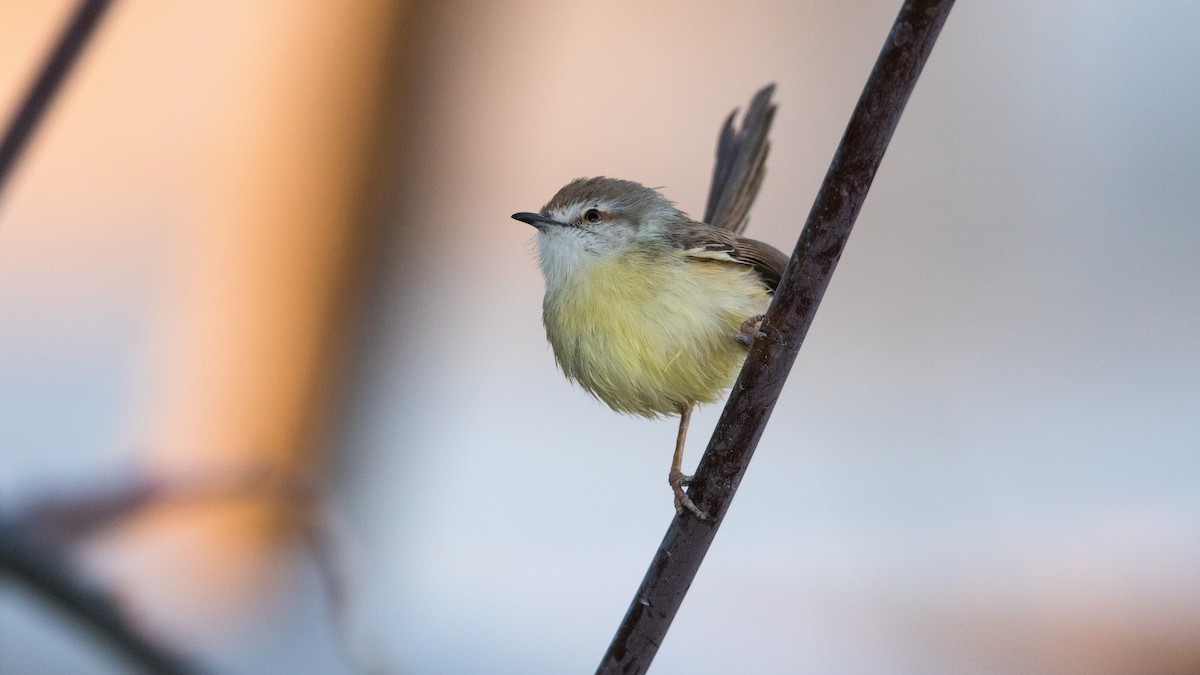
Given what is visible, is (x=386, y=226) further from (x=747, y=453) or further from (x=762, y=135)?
(x=747, y=453)

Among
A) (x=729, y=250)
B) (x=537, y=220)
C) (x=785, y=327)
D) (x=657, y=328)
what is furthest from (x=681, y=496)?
(x=537, y=220)

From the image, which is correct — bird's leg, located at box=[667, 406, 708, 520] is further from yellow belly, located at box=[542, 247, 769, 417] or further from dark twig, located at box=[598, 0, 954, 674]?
dark twig, located at box=[598, 0, 954, 674]

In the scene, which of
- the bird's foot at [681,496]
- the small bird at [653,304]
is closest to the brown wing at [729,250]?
the small bird at [653,304]

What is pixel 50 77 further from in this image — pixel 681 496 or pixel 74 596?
pixel 681 496

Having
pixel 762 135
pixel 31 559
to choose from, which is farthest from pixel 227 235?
pixel 31 559

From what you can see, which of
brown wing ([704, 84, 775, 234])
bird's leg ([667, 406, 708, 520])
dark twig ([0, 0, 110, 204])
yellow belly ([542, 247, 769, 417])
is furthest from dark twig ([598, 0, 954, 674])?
brown wing ([704, 84, 775, 234])

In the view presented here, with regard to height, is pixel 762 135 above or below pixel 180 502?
above
